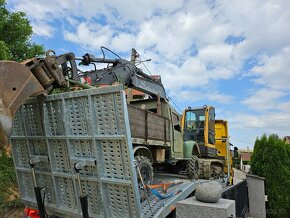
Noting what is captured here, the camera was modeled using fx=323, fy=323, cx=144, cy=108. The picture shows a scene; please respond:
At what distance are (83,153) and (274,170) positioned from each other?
1090cm

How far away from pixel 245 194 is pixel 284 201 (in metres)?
2.13

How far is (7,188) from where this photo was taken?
10328 millimetres

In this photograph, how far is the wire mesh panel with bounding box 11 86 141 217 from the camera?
14.3 ft

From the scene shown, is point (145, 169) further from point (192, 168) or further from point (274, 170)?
point (274, 170)

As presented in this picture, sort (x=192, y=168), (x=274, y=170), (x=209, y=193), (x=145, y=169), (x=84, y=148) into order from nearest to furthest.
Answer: (x=84, y=148), (x=209, y=193), (x=145, y=169), (x=192, y=168), (x=274, y=170)

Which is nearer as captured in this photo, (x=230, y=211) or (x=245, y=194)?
(x=230, y=211)

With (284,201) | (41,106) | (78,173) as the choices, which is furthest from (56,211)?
(284,201)

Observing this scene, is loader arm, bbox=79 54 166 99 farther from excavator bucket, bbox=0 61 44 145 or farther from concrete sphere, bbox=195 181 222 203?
concrete sphere, bbox=195 181 222 203

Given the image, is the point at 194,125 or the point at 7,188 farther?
the point at 194,125

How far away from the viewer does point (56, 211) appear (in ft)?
17.7

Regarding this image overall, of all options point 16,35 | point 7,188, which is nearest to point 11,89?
point 7,188

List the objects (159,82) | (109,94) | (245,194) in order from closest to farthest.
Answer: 1. (109,94)
2. (159,82)
3. (245,194)

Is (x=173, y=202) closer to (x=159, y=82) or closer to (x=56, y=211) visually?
(x=56, y=211)

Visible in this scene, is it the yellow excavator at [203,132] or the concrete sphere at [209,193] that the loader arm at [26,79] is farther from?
the yellow excavator at [203,132]
